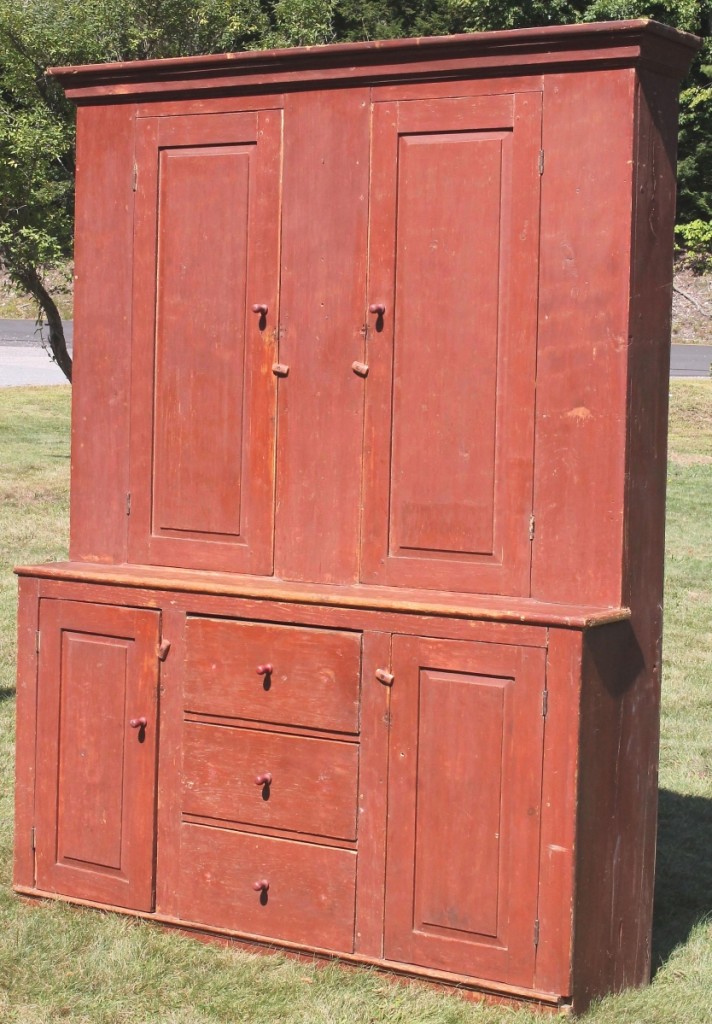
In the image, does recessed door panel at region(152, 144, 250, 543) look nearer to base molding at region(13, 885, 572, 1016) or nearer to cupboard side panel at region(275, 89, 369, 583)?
cupboard side panel at region(275, 89, 369, 583)

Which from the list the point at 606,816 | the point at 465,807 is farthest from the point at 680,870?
the point at 465,807

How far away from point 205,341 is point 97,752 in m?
1.34

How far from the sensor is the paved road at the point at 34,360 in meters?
22.3

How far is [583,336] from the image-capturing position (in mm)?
3715

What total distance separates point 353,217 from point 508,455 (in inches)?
33.5

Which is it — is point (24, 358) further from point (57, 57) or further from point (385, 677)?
point (385, 677)

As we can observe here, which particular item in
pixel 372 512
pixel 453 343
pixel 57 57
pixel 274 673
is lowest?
pixel 274 673

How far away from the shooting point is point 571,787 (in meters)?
3.61

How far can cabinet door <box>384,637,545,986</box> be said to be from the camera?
3684mm

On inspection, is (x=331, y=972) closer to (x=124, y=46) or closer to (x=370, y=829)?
(x=370, y=829)

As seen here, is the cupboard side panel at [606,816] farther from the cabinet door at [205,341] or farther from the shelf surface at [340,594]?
the cabinet door at [205,341]

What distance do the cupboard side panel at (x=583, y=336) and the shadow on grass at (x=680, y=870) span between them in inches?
52.6

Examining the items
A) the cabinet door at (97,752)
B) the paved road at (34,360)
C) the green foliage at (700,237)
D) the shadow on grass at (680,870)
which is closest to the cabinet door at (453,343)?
the cabinet door at (97,752)

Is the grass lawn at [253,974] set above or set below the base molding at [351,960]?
below
